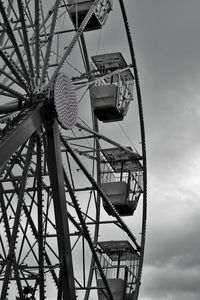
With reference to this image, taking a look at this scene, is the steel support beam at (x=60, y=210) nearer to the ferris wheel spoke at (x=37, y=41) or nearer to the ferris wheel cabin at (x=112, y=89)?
the ferris wheel spoke at (x=37, y=41)

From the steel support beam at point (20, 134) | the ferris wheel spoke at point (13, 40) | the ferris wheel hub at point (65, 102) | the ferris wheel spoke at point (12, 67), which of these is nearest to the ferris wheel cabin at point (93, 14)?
the ferris wheel hub at point (65, 102)

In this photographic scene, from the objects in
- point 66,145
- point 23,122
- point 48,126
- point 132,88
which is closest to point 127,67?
point 132,88

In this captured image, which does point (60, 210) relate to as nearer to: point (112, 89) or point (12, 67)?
point (12, 67)

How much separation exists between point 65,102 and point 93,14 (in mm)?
4930

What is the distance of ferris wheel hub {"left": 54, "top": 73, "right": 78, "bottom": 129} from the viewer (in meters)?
14.0

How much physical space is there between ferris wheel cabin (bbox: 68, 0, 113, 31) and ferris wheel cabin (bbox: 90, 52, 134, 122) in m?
0.85

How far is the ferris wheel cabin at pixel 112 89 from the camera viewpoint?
18.9 metres

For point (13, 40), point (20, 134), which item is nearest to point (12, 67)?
point (13, 40)

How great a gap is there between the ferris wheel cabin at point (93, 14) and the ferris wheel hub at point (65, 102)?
4.50 metres

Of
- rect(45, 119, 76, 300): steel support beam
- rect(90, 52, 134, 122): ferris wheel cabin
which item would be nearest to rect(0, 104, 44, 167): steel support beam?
rect(45, 119, 76, 300): steel support beam

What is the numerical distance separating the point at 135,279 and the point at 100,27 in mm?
6460

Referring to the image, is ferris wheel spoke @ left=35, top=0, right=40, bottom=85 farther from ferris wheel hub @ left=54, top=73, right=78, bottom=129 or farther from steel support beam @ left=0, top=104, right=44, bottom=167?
steel support beam @ left=0, top=104, right=44, bottom=167

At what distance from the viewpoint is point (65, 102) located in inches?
567

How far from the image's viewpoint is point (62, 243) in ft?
44.7
